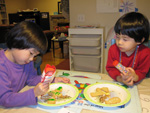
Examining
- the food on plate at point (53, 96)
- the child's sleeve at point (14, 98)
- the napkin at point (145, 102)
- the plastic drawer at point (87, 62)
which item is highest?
the child's sleeve at point (14, 98)

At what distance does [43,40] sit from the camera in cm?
85

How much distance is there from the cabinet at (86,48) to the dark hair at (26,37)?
140cm

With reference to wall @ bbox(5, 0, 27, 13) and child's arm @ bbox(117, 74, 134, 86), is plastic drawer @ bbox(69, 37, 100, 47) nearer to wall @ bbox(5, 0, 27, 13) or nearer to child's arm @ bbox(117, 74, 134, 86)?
child's arm @ bbox(117, 74, 134, 86)

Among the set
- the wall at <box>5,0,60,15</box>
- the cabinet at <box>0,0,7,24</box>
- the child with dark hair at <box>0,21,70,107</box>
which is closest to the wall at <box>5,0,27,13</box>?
the wall at <box>5,0,60,15</box>

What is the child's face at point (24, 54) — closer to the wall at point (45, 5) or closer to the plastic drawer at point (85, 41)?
the plastic drawer at point (85, 41)

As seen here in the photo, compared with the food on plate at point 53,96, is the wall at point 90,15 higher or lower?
higher

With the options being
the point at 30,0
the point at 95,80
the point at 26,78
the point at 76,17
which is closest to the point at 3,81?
the point at 26,78

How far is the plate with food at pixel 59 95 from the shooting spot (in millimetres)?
777

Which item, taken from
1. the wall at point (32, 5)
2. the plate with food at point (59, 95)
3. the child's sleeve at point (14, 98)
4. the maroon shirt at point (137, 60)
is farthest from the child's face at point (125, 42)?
the wall at point (32, 5)

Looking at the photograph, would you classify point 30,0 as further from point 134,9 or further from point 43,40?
point 43,40

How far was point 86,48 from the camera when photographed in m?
2.25

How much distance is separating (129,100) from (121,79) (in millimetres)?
247

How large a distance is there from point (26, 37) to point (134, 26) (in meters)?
0.73

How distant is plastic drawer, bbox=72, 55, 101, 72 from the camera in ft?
7.57
